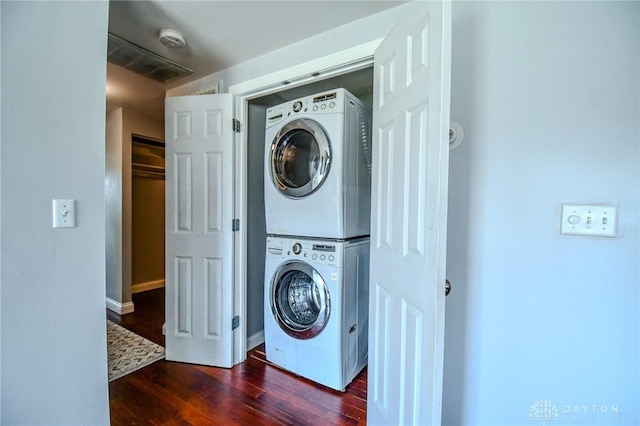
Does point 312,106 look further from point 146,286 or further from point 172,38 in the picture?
point 146,286

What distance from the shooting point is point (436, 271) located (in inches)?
33.7

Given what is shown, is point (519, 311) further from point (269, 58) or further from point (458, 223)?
point (269, 58)

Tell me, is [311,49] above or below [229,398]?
above

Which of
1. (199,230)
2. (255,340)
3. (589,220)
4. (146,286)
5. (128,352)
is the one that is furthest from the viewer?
(146,286)

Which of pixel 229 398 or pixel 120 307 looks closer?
pixel 229 398

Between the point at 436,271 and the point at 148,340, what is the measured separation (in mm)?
2614

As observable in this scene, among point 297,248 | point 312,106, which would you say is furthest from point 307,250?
point 312,106

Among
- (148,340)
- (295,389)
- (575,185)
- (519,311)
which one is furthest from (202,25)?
(148,340)

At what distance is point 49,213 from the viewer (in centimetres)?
99

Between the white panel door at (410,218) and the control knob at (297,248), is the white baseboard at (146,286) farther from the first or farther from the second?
the white panel door at (410,218)

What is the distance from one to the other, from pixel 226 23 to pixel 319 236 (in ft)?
4.64

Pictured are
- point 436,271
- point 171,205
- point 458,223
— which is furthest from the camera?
point 171,205

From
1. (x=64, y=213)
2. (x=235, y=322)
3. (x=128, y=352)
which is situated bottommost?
(x=128, y=352)

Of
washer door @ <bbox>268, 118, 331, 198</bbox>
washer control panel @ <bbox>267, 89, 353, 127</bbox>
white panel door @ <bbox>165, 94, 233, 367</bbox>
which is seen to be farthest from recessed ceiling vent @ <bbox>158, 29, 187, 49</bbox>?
washer door @ <bbox>268, 118, 331, 198</bbox>
